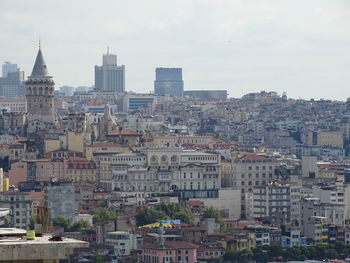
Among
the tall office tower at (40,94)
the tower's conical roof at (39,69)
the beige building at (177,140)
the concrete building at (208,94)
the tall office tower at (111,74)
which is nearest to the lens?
the beige building at (177,140)

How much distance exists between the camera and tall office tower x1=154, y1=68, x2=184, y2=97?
171 meters

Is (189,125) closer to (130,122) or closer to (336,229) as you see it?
(130,122)

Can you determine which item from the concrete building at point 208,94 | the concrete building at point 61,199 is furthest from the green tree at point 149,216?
the concrete building at point 208,94

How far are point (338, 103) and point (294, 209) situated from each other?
61701 mm

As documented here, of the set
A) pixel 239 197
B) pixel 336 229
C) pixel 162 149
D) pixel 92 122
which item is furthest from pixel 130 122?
pixel 336 229

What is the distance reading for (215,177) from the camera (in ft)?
219

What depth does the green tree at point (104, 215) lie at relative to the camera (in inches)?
2174

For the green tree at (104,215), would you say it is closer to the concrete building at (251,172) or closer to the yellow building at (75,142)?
the concrete building at (251,172)

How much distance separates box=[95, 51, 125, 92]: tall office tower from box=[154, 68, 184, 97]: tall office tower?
8830mm

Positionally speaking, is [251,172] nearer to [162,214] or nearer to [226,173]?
[226,173]

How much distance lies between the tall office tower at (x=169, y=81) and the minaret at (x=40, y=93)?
86.6 metres

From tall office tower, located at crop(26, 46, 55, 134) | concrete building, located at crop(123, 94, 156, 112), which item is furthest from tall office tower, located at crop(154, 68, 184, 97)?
tall office tower, located at crop(26, 46, 55, 134)

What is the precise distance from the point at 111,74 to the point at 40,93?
78141mm

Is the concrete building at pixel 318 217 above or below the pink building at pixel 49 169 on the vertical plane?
below
